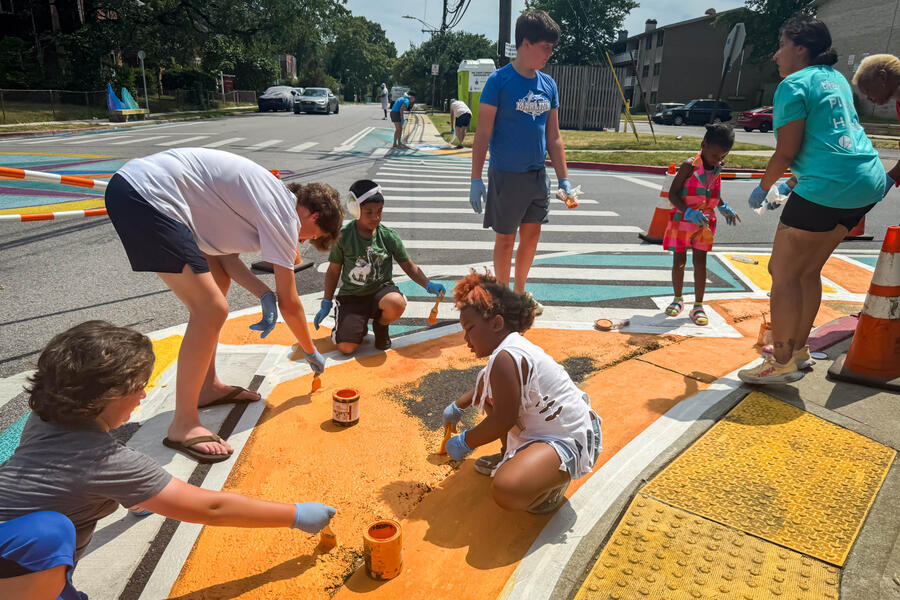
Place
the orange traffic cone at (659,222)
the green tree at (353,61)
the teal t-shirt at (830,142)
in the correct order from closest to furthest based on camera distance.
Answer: the teal t-shirt at (830,142)
the orange traffic cone at (659,222)
the green tree at (353,61)

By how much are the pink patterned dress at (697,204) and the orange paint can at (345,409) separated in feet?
10.3

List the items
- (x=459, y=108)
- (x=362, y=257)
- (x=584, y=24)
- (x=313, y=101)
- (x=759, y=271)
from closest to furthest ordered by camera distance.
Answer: (x=362, y=257), (x=759, y=271), (x=459, y=108), (x=313, y=101), (x=584, y=24)

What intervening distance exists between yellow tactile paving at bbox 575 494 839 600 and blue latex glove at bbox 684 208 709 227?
9.67 feet

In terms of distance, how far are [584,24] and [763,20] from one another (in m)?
24.2

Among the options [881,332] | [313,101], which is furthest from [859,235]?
[313,101]

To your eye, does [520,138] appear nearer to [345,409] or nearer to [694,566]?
[345,409]

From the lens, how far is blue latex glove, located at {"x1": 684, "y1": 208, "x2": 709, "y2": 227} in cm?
480

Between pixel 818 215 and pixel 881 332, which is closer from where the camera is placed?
pixel 818 215

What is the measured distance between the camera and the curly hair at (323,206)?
128 inches

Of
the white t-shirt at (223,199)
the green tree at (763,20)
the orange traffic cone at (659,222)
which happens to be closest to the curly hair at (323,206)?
the white t-shirt at (223,199)

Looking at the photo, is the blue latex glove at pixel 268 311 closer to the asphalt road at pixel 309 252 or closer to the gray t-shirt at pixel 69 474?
the gray t-shirt at pixel 69 474

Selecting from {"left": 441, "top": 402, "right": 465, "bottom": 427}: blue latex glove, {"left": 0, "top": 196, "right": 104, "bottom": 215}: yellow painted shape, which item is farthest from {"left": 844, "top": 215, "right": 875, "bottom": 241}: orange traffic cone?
{"left": 0, "top": 196, "right": 104, "bottom": 215}: yellow painted shape

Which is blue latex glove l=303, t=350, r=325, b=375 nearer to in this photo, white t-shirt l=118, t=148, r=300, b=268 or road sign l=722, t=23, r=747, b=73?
white t-shirt l=118, t=148, r=300, b=268

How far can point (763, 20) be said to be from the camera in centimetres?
5175
